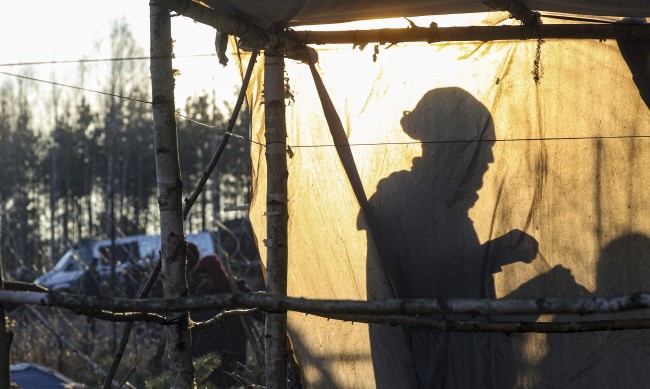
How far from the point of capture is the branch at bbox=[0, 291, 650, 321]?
2.39 meters

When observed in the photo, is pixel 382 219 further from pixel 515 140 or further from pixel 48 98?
pixel 48 98

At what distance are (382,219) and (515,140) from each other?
2.69 ft

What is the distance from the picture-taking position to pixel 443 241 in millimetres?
4879

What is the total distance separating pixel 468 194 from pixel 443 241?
0.93 ft

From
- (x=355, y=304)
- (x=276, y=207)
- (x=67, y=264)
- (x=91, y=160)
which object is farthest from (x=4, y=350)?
(x=91, y=160)

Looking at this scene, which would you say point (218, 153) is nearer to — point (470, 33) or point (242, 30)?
point (242, 30)

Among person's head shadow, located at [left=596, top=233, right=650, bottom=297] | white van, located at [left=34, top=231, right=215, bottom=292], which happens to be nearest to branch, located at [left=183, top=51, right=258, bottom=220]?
person's head shadow, located at [left=596, top=233, right=650, bottom=297]

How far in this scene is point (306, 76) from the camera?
195 inches

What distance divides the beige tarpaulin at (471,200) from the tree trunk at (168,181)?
5.70 ft

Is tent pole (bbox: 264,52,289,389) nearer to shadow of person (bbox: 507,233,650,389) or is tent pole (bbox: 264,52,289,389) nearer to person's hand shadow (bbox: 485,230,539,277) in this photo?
person's hand shadow (bbox: 485,230,539,277)

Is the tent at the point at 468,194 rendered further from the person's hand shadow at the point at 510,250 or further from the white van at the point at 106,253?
the white van at the point at 106,253

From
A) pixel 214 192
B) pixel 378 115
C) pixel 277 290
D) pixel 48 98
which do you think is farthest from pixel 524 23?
pixel 48 98

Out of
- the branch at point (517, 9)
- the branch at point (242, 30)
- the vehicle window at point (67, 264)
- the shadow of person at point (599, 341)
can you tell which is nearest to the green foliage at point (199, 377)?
the shadow of person at point (599, 341)

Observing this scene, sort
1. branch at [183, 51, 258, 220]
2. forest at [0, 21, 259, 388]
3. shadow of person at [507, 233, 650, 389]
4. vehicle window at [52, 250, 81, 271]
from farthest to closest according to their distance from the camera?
1. forest at [0, 21, 259, 388]
2. vehicle window at [52, 250, 81, 271]
3. shadow of person at [507, 233, 650, 389]
4. branch at [183, 51, 258, 220]
